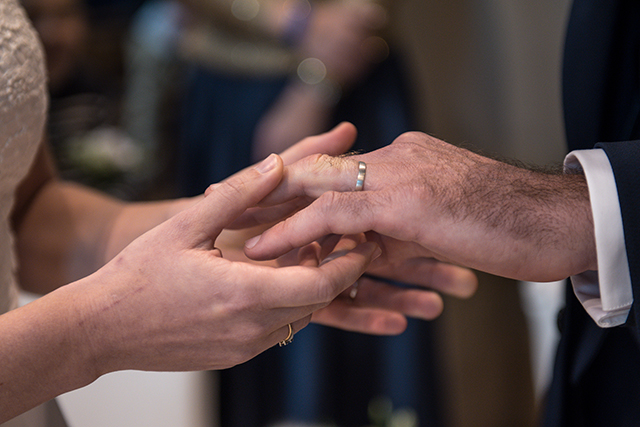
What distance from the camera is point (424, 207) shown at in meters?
0.54

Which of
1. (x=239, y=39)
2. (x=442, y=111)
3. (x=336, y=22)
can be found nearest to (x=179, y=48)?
(x=239, y=39)

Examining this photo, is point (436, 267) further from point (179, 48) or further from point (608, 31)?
point (179, 48)

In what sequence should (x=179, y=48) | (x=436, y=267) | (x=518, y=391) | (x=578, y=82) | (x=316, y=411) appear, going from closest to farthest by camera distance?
(x=578, y=82) < (x=436, y=267) < (x=316, y=411) < (x=179, y=48) < (x=518, y=391)

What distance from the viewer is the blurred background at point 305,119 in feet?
Result: 4.42

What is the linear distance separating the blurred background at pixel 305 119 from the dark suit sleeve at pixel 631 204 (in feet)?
2.89

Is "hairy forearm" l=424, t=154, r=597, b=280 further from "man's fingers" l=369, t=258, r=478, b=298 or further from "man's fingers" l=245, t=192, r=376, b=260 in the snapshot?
"man's fingers" l=369, t=258, r=478, b=298

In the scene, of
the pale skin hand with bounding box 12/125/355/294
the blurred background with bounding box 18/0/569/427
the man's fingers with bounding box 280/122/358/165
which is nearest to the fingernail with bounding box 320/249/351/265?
the man's fingers with bounding box 280/122/358/165

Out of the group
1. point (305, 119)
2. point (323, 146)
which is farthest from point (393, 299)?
point (305, 119)

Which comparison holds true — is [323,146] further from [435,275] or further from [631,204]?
[631,204]

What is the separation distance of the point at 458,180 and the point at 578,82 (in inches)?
9.7

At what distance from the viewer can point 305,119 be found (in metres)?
1.37

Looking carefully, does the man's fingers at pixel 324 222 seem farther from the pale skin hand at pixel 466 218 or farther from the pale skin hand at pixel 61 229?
the pale skin hand at pixel 61 229

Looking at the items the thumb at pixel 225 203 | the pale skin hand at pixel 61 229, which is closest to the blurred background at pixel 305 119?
the pale skin hand at pixel 61 229

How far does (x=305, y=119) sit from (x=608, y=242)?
961 millimetres
